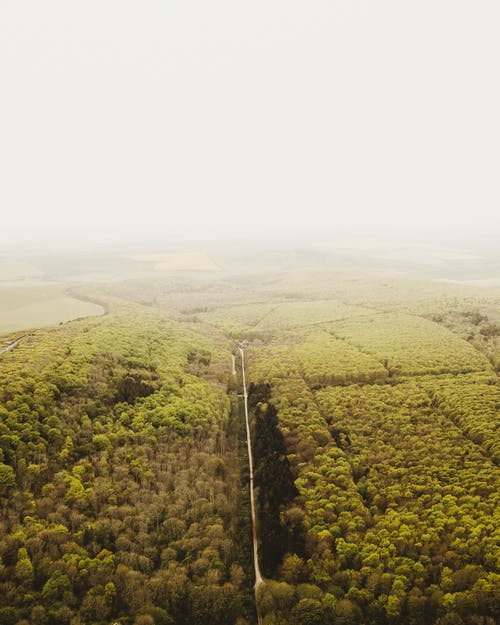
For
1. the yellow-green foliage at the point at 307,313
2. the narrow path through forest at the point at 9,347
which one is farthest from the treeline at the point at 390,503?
the yellow-green foliage at the point at 307,313

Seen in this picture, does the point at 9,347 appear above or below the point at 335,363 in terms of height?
above

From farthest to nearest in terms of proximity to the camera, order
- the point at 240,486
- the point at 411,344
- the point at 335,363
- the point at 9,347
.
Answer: the point at 411,344, the point at 335,363, the point at 9,347, the point at 240,486

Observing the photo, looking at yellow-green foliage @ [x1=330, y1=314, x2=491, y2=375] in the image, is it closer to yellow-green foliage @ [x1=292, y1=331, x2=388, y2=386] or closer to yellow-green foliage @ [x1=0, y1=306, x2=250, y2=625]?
yellow-green foliage @ [x1=292, y1=331, x2=388, y2=386]

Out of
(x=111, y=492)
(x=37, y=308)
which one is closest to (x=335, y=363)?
(x=111, y=492)

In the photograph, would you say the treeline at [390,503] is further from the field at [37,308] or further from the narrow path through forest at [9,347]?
the field at [37,308]

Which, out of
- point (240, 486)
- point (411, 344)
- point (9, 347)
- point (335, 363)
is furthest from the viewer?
point (411, 344)

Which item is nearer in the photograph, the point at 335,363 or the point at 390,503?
the point at 390,503

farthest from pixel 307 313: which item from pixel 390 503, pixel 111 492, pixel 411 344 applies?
pixel 111 492

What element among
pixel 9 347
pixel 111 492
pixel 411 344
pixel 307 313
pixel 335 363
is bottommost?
pixel 111 492

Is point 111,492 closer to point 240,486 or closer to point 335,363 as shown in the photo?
point 240,486
